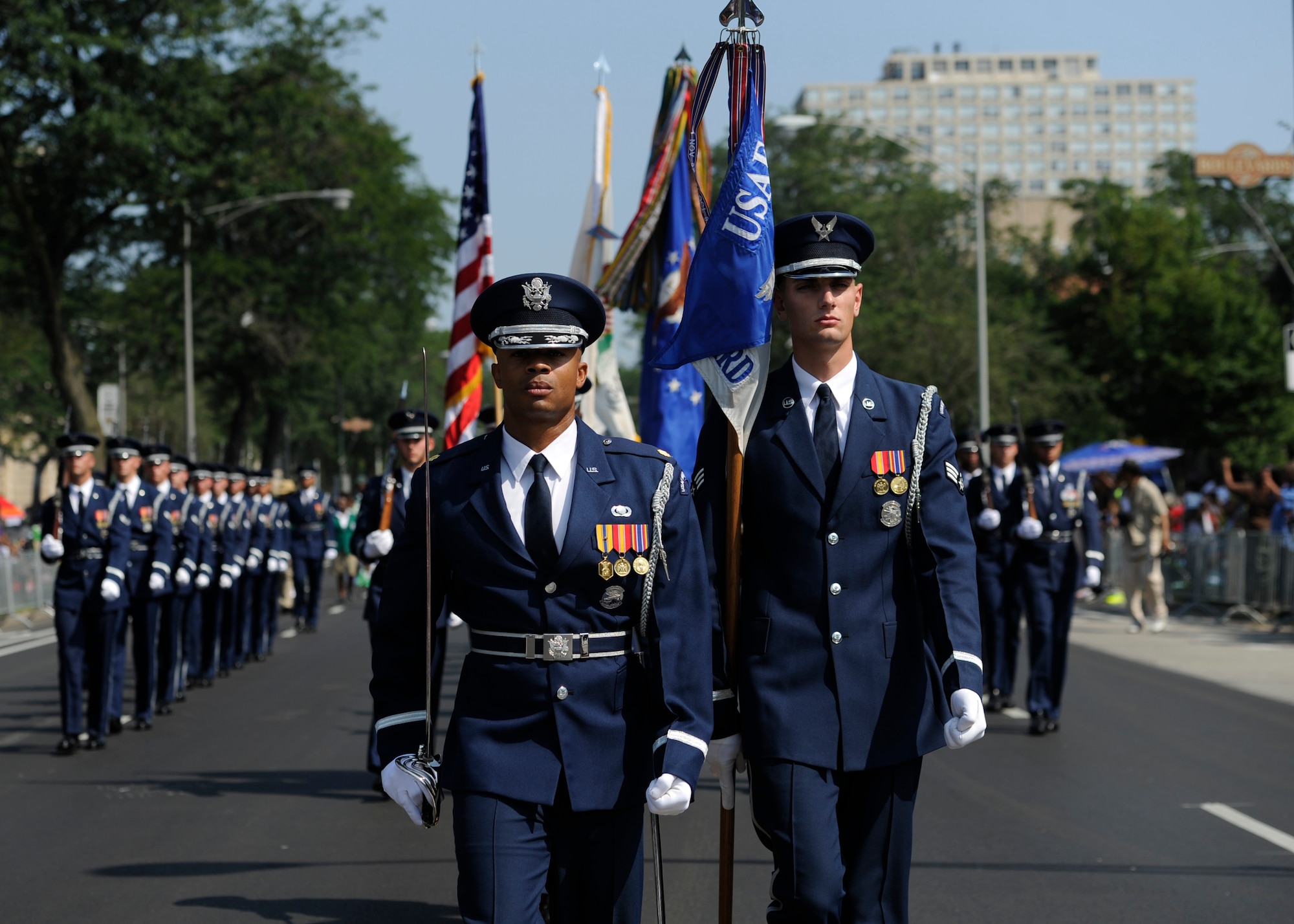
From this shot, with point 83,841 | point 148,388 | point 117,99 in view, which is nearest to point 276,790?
point 83,841

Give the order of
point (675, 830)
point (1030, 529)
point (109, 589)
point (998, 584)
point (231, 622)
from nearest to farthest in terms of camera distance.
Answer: point (675, 830) → point (109, 589) → point (1030, 529) → point (998, 584) → point (231, 622)

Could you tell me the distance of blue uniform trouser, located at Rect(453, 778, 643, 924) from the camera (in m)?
3.75

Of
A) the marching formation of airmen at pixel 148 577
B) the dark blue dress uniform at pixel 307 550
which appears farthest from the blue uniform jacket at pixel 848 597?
the dark blue dress uniform at pixel 307 550

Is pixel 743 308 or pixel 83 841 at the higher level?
pixel 743 308

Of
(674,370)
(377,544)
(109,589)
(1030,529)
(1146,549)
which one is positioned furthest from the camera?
(1146,549)

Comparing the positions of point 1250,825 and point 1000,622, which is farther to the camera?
point 1000,622

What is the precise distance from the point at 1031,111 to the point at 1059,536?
185 m

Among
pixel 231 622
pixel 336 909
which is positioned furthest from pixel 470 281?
pixel 231 622

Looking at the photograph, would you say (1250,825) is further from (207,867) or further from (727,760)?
(207,867)

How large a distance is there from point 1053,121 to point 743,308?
19207 cm

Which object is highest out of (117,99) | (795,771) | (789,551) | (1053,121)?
(1053,121)

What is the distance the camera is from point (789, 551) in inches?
171

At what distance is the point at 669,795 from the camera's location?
12.3 ft

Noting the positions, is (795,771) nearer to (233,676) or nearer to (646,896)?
(646,896)
